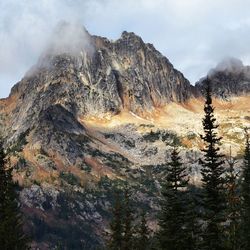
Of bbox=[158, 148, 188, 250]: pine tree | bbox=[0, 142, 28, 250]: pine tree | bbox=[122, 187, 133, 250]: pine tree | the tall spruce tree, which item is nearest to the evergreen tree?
bbox=[158, 148, 188, 250]: pine tree

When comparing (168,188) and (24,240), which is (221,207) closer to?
(168,188)

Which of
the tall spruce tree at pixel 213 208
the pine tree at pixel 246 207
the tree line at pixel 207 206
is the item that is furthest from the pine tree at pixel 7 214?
the pine tree at pixel 246 207

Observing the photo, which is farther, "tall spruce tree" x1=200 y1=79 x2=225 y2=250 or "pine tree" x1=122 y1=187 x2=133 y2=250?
"pine tree" x1=122 y1=187 x2=133 y2=250

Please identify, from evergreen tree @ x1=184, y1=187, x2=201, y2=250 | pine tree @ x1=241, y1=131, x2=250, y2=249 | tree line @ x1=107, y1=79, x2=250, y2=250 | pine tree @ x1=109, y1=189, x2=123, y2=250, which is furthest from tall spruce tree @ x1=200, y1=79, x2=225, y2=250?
pine tree @ x1=109, y1=189, x2=123, y2=250

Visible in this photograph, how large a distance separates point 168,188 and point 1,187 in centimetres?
2012

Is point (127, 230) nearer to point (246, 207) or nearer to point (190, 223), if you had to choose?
point (246, 207)

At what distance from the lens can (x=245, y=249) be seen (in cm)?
6456

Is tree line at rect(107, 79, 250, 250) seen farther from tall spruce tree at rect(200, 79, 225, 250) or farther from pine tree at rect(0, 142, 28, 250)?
pine tree at rect(0, 142, 28, 250)

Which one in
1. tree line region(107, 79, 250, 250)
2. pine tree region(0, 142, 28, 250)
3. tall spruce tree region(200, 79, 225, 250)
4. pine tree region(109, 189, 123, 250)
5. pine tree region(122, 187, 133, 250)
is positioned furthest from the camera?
pine tree region(109, 189, 123, 250)

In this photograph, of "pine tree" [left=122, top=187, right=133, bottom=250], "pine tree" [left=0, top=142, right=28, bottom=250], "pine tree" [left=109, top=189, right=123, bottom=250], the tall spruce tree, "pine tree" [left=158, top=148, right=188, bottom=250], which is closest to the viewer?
the tall spruce tree

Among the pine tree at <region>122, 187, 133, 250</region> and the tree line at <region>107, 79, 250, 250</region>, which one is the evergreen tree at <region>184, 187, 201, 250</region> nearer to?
the tree line at <region>107, 79, 250, 250</region>

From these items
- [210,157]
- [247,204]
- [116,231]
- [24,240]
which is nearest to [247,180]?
[247,204]

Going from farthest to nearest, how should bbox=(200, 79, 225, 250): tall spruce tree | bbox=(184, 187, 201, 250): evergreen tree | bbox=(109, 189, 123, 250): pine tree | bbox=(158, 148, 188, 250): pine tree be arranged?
1. bbox=(109, 189, 123, 250): pine tree
2. bbox=(158, 148, 188, 250): pine tree
3. bbox=(184, 187, 201, 250): evergreen tree
4. bbox=(200, 79, 225, 250): tall spruce tree

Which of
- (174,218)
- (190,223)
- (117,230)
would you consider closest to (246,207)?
(117,230)
